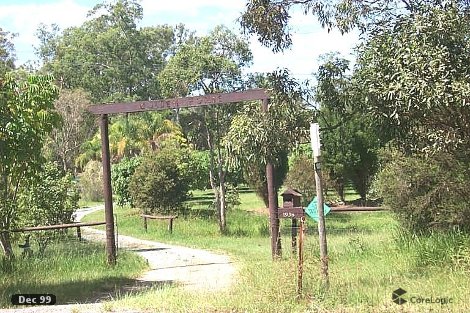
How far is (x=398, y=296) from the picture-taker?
304 inches

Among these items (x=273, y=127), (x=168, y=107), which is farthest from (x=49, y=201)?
(x=273, y=127)

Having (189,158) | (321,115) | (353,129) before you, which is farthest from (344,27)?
(189,158)

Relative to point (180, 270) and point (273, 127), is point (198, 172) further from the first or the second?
point (273, 127)

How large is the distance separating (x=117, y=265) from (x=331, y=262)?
523 cm

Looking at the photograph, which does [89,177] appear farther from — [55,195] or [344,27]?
[344,27]

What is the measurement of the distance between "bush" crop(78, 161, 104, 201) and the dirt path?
1921 centimetres

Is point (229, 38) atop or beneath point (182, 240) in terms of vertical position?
atop

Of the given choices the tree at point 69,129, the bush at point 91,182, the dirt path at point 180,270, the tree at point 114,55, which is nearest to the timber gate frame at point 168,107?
the dirt path at point 180,270

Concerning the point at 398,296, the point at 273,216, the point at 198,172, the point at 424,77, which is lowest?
the point at 398,296

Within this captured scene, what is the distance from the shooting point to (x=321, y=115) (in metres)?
10.8

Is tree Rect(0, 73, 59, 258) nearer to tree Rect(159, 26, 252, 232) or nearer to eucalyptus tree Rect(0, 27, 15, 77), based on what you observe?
tree Rect(159, 26, 252, 232)
